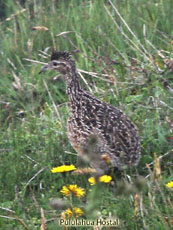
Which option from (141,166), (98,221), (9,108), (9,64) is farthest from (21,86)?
(98,221)

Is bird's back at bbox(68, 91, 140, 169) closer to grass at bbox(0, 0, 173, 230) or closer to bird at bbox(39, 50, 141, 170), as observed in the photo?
bird at bbox(39, 50, 141, 170)

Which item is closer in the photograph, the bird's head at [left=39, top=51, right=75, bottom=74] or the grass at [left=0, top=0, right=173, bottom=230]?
the grass at [left=0, top=0, right=173, bottom=230]

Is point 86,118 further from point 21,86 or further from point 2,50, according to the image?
point 2,50

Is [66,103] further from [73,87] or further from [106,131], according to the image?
[106,131]

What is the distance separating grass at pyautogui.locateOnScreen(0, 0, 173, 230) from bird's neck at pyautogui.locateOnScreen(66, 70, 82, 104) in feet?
1.21

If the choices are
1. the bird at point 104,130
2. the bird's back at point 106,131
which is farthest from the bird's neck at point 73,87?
the bird's back at point 106,131

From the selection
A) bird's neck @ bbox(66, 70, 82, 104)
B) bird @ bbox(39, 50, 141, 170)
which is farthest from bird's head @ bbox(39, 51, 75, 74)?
bird @ bbox(39, 50, 141, 170)

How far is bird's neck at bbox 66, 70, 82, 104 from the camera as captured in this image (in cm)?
533

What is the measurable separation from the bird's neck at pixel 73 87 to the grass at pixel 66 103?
37cm

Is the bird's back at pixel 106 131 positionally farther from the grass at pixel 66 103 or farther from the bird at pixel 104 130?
the grass at pixel 66 103

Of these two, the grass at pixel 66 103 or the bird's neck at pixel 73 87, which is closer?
the grass at pixel 66 103

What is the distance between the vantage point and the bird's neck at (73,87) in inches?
210

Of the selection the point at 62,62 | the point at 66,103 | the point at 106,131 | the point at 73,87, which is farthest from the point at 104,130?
the point at 66,103

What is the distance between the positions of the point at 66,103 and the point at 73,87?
843 mm
